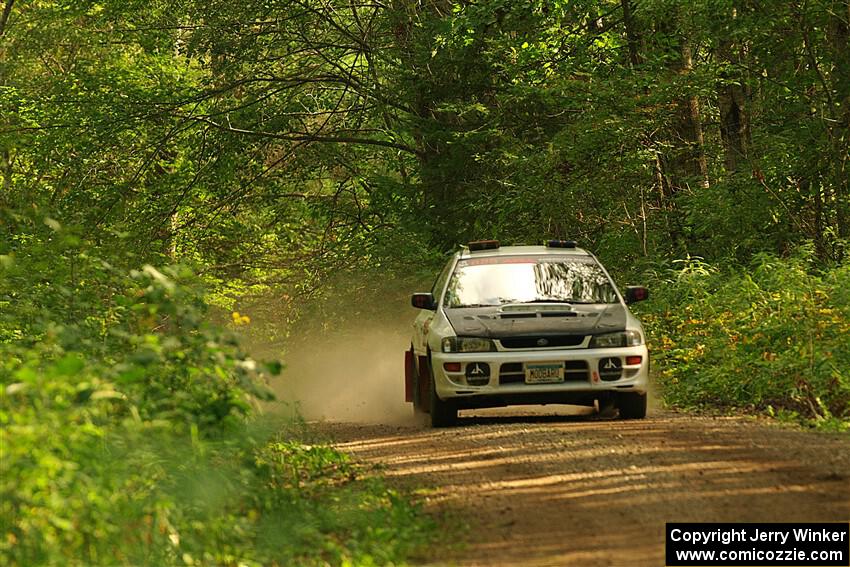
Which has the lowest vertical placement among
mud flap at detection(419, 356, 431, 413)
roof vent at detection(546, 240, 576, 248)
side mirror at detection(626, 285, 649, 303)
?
mud flap at detection(419, 356, 431, 413)

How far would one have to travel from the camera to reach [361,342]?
27250mm

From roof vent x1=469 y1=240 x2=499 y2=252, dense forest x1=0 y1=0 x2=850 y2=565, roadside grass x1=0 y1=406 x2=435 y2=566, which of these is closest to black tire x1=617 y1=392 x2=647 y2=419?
dense forest x1=0 y1=0 x2=850 y2=565

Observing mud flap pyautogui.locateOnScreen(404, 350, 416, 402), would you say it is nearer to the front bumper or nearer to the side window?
the side window

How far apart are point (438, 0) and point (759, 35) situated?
373 inches

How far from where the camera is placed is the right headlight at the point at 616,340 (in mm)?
12805

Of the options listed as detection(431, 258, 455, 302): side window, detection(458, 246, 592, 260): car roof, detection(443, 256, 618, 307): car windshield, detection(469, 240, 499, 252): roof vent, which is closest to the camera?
detection(443, 256, 618, 307): car windshield

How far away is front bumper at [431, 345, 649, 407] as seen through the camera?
1264 cm

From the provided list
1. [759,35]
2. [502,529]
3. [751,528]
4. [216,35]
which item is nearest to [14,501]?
[502,529]

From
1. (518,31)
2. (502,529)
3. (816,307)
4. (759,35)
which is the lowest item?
(502,529)

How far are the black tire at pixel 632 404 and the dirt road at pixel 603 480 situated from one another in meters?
0.37

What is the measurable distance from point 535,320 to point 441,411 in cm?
125

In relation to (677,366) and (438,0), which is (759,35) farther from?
(438,0)

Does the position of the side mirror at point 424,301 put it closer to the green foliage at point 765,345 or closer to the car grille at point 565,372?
the car grille at point 565,372

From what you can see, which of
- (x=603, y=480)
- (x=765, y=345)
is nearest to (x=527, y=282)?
(x=765, y=345)
